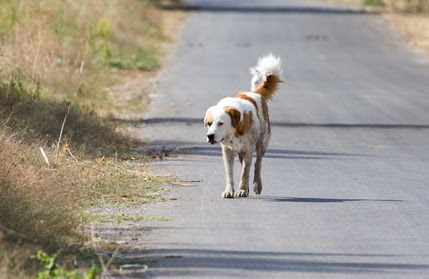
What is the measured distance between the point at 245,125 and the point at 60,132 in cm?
334

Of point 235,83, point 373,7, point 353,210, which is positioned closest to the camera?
point 353,210

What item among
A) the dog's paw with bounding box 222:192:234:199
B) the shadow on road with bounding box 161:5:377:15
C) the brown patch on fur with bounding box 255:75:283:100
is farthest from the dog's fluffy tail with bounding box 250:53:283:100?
the shadow on road with bounding box 161:5:377:15

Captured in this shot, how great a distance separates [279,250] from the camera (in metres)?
7.08

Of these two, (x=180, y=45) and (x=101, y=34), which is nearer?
(x=101, y=34)

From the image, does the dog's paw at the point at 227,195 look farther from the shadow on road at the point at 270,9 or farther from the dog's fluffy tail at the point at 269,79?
the shadow on road at the point at 270,9

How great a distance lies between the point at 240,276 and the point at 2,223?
197cm

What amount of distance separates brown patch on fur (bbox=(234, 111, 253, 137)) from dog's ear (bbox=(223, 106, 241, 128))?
84 millimetres

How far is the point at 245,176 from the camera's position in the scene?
9.39 m

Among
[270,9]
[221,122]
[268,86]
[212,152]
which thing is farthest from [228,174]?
[270,9]

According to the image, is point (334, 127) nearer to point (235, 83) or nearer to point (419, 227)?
point (235, 83)

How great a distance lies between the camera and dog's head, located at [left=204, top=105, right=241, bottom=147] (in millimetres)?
8930

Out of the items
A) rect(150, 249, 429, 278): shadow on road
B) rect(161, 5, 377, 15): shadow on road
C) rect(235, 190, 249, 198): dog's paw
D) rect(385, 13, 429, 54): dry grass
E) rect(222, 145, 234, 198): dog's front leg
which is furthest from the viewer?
rect(161, 5, 377, 15): shadow on road

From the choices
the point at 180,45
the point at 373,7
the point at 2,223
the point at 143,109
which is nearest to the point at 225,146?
the point at 2,223

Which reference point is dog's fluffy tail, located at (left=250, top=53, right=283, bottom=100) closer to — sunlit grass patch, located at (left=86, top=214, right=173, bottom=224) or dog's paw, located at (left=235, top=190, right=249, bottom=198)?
dog's paw, located at (left=235, top=190, right=249, bottom=198)
